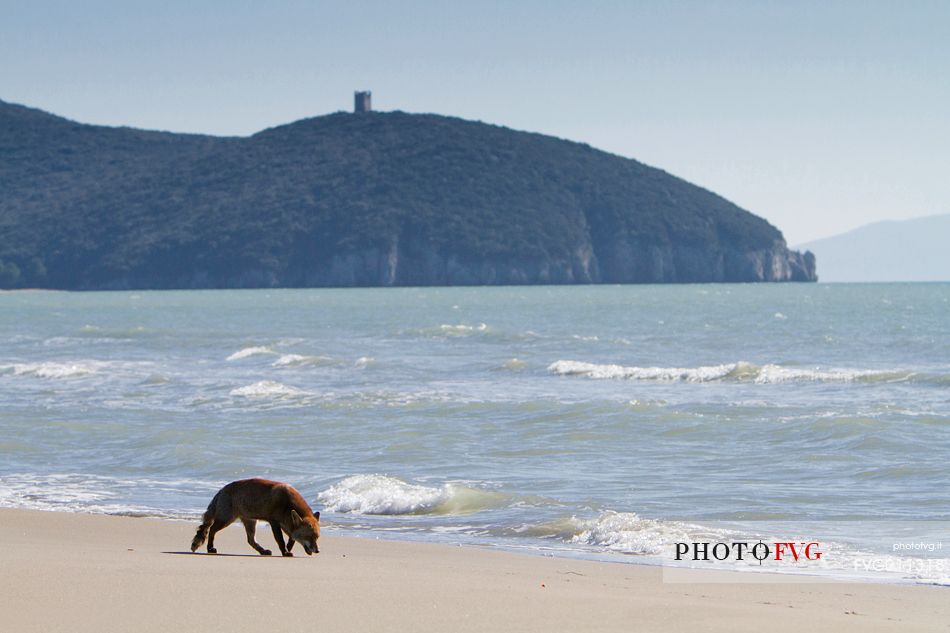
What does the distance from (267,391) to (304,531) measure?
51.6ft

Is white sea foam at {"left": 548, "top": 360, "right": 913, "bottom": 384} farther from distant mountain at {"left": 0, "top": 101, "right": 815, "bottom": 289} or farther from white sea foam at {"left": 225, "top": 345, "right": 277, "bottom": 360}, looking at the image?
distant mountain at {"left": 0, "top": 101, "right": 815, "bottom": 289}

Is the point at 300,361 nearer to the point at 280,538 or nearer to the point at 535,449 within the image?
the point at 535,449

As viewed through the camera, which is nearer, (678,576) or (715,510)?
(678,576)

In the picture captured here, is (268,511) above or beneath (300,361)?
above

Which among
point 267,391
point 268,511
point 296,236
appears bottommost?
point 267,391

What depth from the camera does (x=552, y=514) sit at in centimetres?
1084

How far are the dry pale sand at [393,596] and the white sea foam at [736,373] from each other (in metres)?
20.1

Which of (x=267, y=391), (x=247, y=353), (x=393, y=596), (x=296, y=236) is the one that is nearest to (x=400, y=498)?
(x=393, y=596)

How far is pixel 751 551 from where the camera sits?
29.9ft

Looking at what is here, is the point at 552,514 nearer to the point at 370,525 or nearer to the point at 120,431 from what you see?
the point at 370,525

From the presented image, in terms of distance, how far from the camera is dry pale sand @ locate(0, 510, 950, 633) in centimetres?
577

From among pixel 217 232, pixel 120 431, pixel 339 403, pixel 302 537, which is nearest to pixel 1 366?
pixel 339 403

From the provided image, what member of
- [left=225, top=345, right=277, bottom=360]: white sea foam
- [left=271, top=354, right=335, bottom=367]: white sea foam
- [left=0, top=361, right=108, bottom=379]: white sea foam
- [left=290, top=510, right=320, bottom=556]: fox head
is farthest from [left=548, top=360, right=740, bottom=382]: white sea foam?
[left=290, top=510, right=320, bottom=556]: fox head

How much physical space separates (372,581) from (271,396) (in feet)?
53.0
